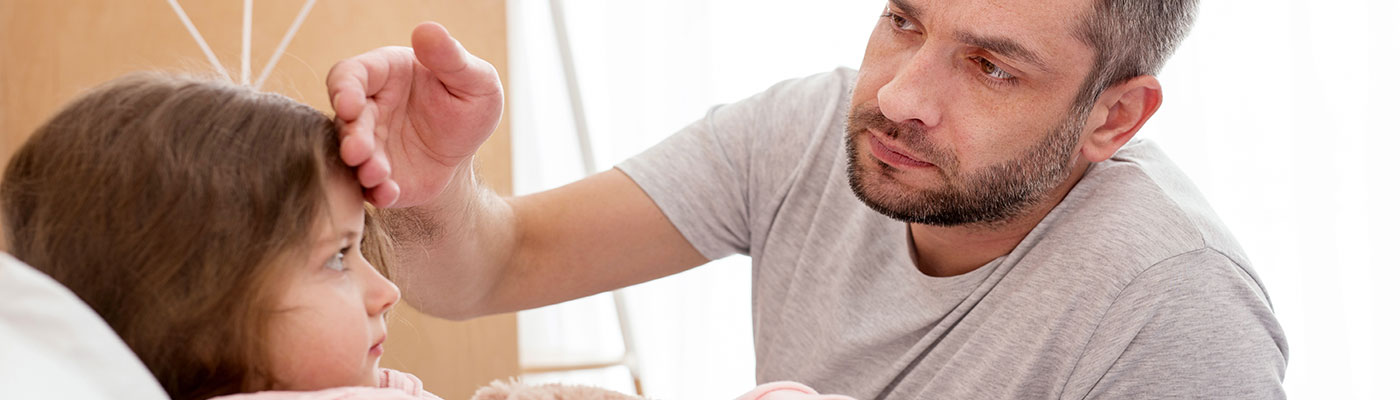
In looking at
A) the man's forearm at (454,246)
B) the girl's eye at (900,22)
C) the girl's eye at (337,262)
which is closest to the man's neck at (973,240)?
the girl's eye at (900,22)

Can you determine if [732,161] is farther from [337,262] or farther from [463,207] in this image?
[337,262]

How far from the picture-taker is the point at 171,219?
648mm

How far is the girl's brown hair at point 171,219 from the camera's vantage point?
25.4 inches

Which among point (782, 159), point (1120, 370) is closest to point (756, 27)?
point (782, 159)

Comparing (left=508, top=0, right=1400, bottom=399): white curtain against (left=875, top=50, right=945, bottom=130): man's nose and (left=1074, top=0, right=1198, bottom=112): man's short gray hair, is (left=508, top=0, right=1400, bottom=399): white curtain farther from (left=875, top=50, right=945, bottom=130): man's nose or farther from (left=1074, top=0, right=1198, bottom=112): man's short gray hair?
(left=875, top=50, right=945, bottom=130): man's nose

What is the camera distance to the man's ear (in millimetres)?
1201

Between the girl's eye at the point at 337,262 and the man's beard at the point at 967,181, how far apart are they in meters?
0.60

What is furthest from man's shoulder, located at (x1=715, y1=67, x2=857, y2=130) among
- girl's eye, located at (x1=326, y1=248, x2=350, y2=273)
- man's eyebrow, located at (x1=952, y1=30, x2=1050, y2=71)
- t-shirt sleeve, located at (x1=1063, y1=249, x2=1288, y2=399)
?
girl's eye, located at (x1=326, y1=248, x2=350, y2=273)

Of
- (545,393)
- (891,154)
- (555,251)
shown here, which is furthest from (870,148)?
(545,393)

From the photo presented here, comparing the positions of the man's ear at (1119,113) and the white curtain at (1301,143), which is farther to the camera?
the white curtain at (1301,143)

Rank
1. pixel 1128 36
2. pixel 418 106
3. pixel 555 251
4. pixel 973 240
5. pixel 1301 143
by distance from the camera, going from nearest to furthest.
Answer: pixel 418 106, pixel 1128 36, pixel 973 240, pixel 555 251, pixel 1301 143

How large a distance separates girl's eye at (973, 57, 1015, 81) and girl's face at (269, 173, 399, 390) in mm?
647

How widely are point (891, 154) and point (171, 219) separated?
726mm

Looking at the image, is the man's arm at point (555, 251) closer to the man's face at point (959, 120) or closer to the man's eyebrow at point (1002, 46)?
the man's face at point (959, 120)
